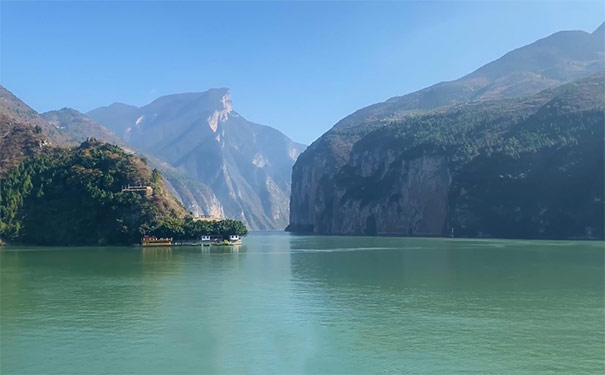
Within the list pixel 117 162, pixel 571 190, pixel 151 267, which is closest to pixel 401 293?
pixel 151 267

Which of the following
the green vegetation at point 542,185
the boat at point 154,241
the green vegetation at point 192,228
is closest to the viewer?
the boat at point 154,241

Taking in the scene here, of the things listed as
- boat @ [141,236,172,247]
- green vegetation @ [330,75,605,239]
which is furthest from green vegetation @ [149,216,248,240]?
green vegetation @ [330,75,605,239]

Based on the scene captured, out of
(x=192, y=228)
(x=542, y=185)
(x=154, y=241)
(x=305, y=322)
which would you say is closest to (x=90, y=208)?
(x=154, y=241)

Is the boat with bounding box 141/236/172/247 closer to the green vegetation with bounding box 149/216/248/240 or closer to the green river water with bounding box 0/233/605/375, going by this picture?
the green vegetation with bounding box 149/216/248/240

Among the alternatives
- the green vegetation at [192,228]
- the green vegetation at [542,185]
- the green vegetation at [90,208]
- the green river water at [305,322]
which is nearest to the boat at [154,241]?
the green vegetation at [192,228]

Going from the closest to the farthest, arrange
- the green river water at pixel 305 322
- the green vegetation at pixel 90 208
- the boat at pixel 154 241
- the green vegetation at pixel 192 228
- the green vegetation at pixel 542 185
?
1. the green river water at pixel 305 322
2. the boat at pixel 154 241
3. the green vegetation at pixel 192 228
4. the green vegetation at pixel 90 208
5. the green vegetation at pixel 542 185

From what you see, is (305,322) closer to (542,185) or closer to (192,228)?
(192,228)

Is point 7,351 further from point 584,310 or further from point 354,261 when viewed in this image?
point 354,261

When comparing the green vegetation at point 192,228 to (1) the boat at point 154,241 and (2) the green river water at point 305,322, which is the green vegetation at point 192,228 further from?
(2) the green river water at point 305,322
